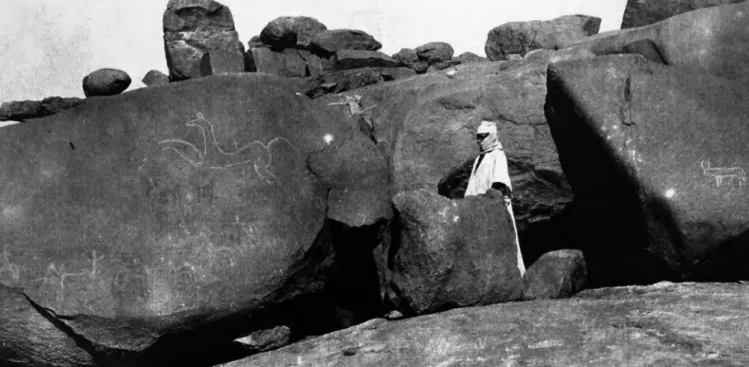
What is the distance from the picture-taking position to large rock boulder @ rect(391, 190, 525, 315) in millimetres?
8414

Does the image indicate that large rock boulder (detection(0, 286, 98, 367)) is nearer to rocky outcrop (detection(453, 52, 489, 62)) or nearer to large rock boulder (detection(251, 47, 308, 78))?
large rock boulder (detection(251, 47, 308, 78))

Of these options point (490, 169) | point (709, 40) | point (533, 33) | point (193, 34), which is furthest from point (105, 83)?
point (533, 33)

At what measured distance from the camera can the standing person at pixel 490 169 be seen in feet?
30.3

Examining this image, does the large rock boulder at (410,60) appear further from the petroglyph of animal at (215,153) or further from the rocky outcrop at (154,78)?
the petroglyph of animal at (215,153)

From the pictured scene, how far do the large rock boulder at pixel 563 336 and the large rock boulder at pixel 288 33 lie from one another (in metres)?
9.13

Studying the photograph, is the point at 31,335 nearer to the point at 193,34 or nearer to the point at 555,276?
the point at 555,276

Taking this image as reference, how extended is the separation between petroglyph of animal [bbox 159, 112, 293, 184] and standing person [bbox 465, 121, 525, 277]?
5.56 ft

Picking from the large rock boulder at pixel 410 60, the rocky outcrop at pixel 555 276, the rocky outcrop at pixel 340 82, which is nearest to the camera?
the rocky outcrop at pixel 555 276

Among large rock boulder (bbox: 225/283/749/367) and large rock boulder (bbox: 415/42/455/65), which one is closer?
large rock boulder (bbox: 225/283/749/367)

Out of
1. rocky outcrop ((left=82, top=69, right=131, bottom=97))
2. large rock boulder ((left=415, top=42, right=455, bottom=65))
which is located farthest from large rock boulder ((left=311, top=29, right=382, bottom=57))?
rocky outcrop ((left=82, top=69, right=131, bottom=97))

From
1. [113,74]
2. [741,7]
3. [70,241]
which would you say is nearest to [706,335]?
[741,7]

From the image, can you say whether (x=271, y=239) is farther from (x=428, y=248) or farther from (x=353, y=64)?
(x=353, y=64)

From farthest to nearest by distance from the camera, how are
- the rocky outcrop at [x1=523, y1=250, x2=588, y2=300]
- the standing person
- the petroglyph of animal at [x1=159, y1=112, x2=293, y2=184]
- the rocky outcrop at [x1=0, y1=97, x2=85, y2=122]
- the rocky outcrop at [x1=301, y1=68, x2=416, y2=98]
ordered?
the rocky outcrop at [x1=301, y1=68, x2=416, y2=98]
the rocky outcrop at [x1=0, y1=97, x2=85, y2=122]
the petroglyph of animal at [x1=159, y1=112, x2=293, y2=184]
the standing person
the rocky outcrop at [x1=523, y1=250, x2=588, y2=300]

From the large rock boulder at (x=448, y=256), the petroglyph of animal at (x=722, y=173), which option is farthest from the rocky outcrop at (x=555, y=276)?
the petroglyph of animal at (x=722, y=173)
